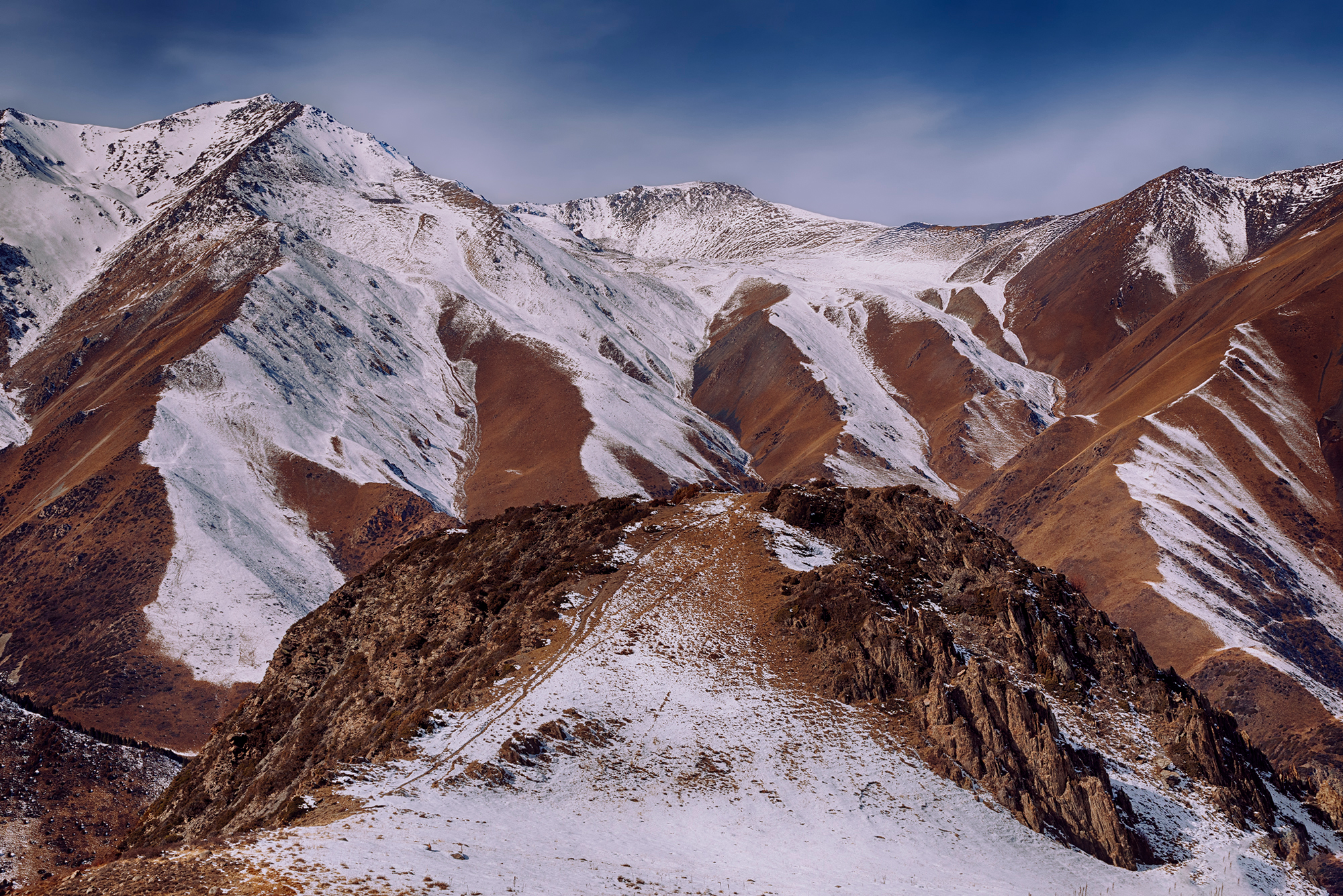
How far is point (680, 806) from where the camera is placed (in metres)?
27.8

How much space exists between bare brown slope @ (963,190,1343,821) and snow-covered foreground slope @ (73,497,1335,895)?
62.6m

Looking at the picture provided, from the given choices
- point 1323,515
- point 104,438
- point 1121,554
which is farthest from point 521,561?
point 1323,515

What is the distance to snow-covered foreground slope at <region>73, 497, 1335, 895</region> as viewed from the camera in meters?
22.5

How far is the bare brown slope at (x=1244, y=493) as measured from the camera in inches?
3760

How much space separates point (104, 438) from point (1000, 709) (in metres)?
134

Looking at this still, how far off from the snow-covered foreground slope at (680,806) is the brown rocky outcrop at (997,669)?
941 mm

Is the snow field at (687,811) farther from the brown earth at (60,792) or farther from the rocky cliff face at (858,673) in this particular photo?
the brown earth at (60,792)

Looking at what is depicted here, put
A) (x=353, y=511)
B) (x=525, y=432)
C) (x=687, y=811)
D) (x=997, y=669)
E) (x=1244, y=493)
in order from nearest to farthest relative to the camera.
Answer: (x=687, y=811) < (x=997, y=669) < (x=353, y=511) < (x=1244, y=493) < (x=525, y=432)

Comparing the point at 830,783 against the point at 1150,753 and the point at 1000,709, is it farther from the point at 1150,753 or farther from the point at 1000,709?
the point at 1150,753

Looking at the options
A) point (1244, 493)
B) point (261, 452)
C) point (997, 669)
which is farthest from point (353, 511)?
point (1244, 493)

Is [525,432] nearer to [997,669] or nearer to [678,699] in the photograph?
[678,699]

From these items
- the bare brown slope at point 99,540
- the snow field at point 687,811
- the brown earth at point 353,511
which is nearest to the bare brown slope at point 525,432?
the brown earth at point 353,511

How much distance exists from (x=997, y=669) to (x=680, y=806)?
13168mm

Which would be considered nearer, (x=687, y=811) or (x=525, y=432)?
(x=687, y=811)
